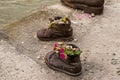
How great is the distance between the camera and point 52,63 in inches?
140

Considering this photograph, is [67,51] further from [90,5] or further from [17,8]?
[17,8]

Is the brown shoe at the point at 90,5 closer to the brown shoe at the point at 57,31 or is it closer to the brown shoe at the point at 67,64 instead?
the brown shoe at the point at 57,31

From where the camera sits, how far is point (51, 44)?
413 centimetres

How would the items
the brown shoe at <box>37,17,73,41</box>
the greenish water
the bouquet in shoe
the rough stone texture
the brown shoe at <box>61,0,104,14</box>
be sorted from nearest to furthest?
the bouquet in shoe → the rough stone texture → the brown shoe at <box>37,17,73,41</box> → the brown shoe at <box>61,0,104,14</box> → the greenish water

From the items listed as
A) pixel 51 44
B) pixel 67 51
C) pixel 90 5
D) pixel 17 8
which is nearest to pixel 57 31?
pixel 51 44

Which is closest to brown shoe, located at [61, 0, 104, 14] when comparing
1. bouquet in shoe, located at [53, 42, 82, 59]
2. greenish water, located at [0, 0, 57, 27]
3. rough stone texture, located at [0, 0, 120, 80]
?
rough stone texture, located at [0, 0, 120, 80]

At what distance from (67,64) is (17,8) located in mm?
2877

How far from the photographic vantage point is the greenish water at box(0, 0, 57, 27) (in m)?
5.67

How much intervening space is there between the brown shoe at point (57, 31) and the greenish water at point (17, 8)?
1.50m

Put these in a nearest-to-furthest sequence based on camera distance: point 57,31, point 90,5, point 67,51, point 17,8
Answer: point 67,51
point 57,31
point 90,5
point 17,8

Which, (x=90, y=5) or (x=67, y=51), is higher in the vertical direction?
(x=67, y=51)

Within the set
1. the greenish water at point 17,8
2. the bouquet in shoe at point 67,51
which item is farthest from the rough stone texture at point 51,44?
the greenish water at point 17,8

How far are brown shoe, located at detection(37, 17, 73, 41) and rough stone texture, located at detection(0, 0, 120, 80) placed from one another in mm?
88

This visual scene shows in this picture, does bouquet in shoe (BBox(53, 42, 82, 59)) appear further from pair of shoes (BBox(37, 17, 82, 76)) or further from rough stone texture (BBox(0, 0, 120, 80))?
rough stone texture (BBox(0, 0, 120, 80))
